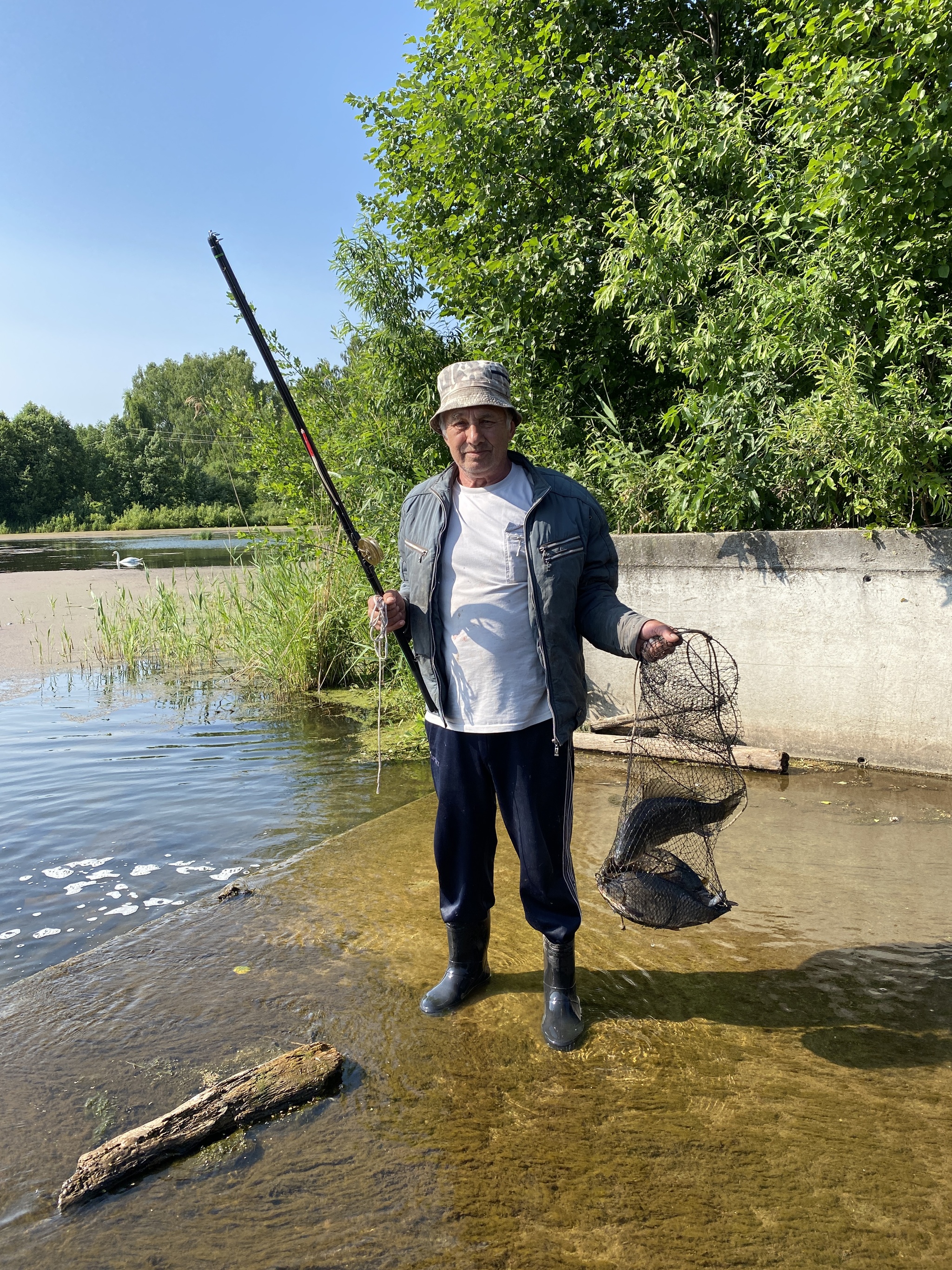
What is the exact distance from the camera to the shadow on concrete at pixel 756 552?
20.2 feet

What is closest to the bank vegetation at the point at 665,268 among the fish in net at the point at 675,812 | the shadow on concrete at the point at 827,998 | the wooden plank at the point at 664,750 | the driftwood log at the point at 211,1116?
the wooden plank at the point at 664,750

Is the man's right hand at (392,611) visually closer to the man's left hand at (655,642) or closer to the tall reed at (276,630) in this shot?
the man's left hand at (655,642)

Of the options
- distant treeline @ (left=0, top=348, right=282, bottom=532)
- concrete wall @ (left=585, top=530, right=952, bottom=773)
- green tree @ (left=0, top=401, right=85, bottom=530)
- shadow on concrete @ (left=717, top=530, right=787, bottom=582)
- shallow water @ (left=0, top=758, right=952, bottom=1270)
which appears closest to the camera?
shallow water @ (left=0, top=758, right=952, bottom=1270)

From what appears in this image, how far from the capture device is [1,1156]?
2.51 meters

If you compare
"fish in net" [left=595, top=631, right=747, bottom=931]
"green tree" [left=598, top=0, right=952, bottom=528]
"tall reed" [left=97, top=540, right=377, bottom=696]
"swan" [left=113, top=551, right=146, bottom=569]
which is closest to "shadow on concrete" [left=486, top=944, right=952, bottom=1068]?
"fish in net" [left=595, top=631, right=747, bottom=931]

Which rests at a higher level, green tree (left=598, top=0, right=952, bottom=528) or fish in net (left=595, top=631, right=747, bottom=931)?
green tree (left=598, top=0, right=952, bottom=528)

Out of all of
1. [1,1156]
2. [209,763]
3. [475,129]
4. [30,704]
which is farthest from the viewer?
[30,704]

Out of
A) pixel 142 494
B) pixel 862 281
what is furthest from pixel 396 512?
pixel 142 494

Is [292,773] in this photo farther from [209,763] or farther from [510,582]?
[510,582]

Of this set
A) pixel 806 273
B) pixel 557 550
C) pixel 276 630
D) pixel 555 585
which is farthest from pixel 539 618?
pixel 276 630

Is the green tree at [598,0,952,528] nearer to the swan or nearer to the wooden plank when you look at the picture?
the wooden plank

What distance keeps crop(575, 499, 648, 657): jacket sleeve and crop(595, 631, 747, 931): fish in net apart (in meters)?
0.19

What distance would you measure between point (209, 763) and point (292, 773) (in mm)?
813

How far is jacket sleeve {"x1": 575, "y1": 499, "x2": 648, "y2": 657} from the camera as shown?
2.93 metres
